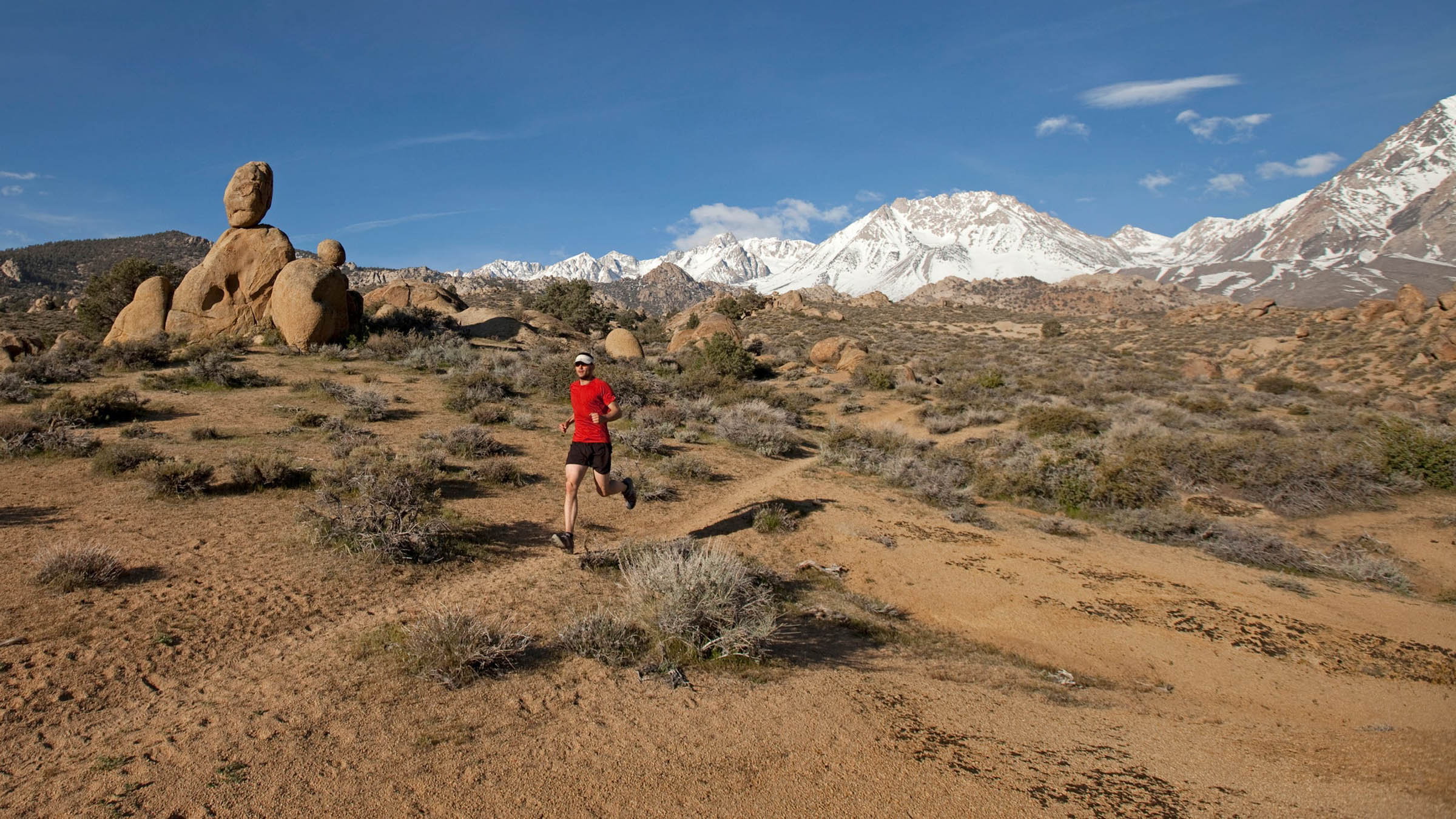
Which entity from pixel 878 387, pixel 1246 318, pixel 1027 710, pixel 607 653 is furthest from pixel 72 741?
pixel 1246 318

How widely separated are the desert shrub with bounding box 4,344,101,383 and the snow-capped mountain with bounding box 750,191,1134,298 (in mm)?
126831

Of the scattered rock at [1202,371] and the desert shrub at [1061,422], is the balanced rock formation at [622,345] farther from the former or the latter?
the scattered rock at [1202,371]

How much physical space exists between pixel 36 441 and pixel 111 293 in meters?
24.0

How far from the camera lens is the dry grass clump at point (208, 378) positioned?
1141cm

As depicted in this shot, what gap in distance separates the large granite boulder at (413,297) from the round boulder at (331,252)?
18.9ft

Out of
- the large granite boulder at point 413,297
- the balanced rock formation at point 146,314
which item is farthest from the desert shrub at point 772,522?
the large granite boulder at point 413,297

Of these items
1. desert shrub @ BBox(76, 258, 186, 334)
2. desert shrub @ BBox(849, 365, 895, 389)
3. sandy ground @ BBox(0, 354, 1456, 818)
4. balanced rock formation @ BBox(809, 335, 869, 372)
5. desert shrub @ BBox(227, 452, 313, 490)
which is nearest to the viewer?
sandy ground @ BBox(0, 354, 1456, 818)

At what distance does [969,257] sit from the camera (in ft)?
533

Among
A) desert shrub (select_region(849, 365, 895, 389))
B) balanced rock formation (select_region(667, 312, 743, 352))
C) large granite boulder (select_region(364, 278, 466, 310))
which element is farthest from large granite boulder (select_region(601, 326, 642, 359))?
desert shrub (select_region(849, 365, 895, 389))

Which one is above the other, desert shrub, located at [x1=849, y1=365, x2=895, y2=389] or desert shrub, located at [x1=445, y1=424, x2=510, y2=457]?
desert shrub, located at [x1=849, y1=365, x2=895, y2=389]

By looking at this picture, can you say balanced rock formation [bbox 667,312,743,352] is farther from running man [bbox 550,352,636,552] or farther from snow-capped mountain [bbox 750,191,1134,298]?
snow-capped mountain [bbox 750,191,1134,298]

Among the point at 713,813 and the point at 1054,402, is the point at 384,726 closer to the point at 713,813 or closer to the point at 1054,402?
the point at 713,813

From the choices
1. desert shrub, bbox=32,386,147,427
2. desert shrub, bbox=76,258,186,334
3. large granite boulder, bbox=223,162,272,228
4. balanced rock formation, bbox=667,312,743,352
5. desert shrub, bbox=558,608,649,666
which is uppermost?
large granite boulder, bbox=223,162,272,228

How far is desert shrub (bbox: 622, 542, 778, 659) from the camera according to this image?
13.4 feet
